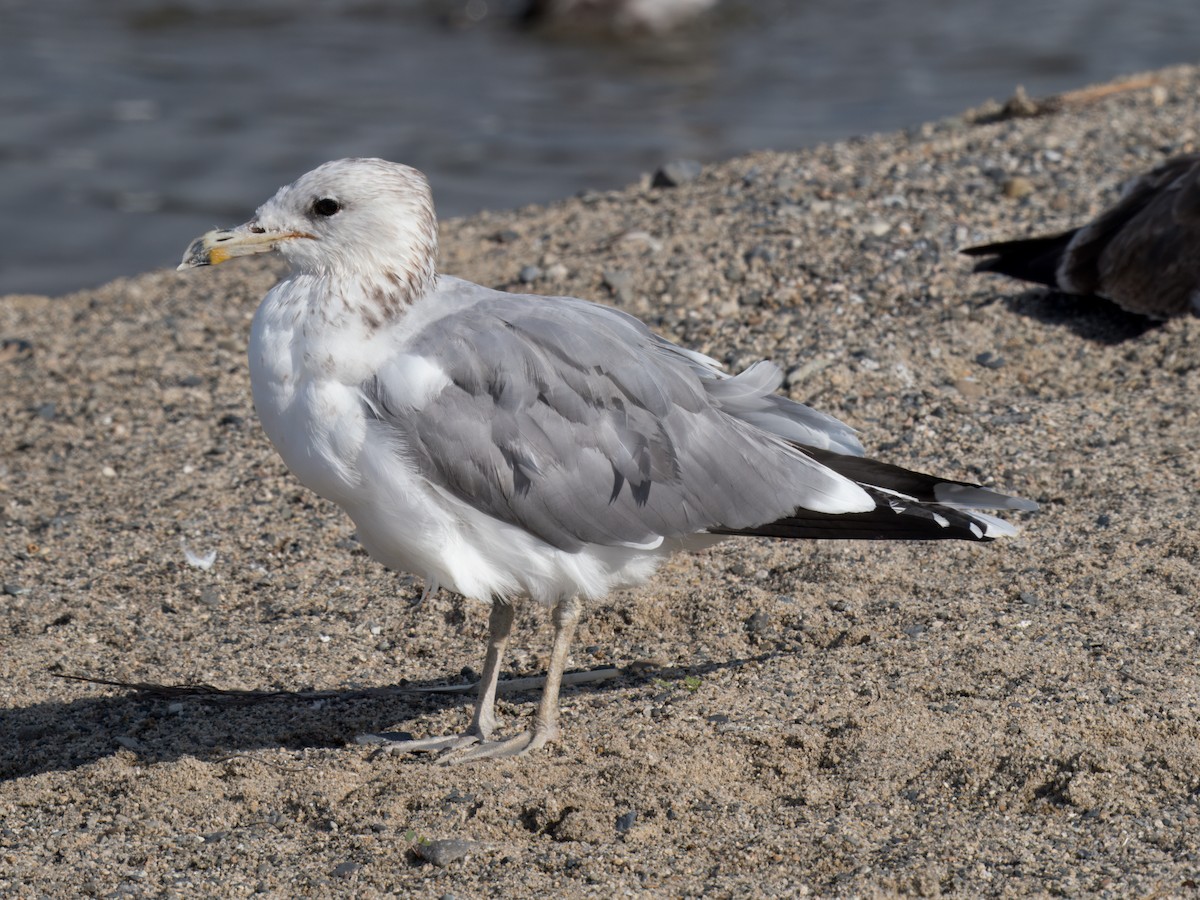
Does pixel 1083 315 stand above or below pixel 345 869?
above

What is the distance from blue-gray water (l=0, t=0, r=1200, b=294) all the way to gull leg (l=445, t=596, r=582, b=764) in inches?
270

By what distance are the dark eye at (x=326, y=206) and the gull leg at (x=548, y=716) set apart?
1.21m

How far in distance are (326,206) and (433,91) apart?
10125 millimetres

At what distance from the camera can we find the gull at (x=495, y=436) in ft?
11.9

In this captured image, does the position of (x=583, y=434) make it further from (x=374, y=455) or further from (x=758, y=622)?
(x=758, y=622)

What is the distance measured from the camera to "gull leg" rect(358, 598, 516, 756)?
406cm

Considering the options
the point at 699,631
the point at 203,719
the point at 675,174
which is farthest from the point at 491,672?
the point at 675,174

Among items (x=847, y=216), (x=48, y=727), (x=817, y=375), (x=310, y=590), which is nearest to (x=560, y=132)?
(x=847, y=216)

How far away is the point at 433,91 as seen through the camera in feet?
44.3

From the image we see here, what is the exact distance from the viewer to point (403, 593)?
15.9 ft

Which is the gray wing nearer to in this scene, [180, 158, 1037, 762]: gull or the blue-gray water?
[180, 158, 1037, 762]: gull

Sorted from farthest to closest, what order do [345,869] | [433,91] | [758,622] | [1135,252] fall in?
[433,91], [1135,252], [758,622], [345,869]

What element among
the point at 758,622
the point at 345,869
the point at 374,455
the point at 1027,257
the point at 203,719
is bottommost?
the point at 203,719

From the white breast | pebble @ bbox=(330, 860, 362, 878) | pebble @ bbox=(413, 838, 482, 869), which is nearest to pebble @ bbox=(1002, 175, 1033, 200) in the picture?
the white breast
